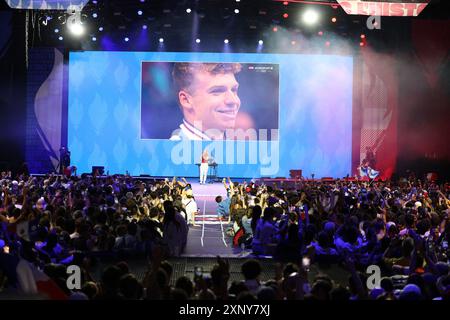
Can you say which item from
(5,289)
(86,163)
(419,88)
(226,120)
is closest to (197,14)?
(226,120)

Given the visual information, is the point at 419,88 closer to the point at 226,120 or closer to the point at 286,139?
the point at 286,139

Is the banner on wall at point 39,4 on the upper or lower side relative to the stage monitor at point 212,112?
upper

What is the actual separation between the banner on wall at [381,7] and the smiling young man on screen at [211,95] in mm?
7381

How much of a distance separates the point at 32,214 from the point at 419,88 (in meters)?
17.1

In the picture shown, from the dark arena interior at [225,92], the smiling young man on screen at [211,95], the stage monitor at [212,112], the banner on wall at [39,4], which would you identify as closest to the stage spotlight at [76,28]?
the dark arena interior at [225,92]

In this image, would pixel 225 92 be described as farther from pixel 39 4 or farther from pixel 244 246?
pixel 244 246

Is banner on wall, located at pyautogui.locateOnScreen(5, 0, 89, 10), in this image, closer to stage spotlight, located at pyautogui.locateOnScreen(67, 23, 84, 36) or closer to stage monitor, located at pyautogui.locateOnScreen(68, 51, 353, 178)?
stage spotlight, located at pyautogui.locateOnScreen(67, 23, 84, 36)

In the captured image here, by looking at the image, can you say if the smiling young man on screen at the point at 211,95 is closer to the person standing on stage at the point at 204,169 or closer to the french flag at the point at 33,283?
the person standing on stage at the point at 204,169

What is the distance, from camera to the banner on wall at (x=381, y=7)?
14.4 meters

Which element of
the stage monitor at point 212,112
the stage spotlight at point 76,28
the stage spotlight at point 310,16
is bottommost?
the stage monitor at point 212,112

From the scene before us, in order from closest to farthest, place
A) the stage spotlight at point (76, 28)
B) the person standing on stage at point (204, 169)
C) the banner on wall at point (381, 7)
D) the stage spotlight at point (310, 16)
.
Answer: the banner on wall at point (381, 7) < the stage spotlight at point (76, 28) < the stage spotlight at point (310, 16) < the person standing on stage at point (204, 169)

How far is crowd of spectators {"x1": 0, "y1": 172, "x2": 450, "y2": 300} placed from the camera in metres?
4.12

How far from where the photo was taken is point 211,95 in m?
21.2

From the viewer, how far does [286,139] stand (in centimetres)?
2178
